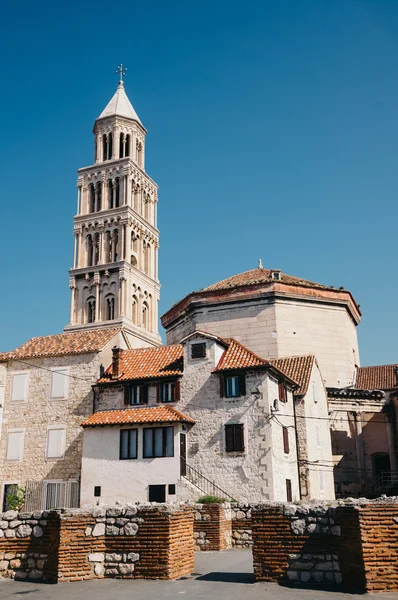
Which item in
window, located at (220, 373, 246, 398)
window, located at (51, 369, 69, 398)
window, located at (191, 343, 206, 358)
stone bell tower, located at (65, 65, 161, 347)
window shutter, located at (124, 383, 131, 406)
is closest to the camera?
window, located at (220, 373, 246, 398)

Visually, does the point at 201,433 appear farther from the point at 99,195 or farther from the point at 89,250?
the point at 99,195

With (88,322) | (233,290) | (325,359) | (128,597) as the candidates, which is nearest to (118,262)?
(88,322)

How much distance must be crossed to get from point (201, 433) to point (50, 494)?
985cm

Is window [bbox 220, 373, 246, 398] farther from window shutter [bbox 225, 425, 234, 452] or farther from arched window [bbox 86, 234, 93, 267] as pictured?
arched window [bbox 86, 234, 93, 267]

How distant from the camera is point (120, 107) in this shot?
8188 cm

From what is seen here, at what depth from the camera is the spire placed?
80.7 meters

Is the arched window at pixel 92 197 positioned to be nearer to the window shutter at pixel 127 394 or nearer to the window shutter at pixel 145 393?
the window shutter at pixel 127 394

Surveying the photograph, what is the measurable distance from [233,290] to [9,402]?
17.4 meters

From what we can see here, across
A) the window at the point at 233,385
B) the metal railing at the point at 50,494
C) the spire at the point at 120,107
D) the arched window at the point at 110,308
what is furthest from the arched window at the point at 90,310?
the window at the point at 233,385

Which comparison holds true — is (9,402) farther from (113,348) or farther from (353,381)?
(353,381)

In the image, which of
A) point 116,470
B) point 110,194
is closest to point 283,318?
point 116,470

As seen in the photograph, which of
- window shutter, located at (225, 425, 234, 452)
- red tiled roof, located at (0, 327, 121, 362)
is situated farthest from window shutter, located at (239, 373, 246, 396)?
red tiled roof, located at (0, 327, 121, 362)

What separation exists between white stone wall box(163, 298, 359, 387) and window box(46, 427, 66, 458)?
45.0 feet

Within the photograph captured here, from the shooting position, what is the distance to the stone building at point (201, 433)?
2777 cm
